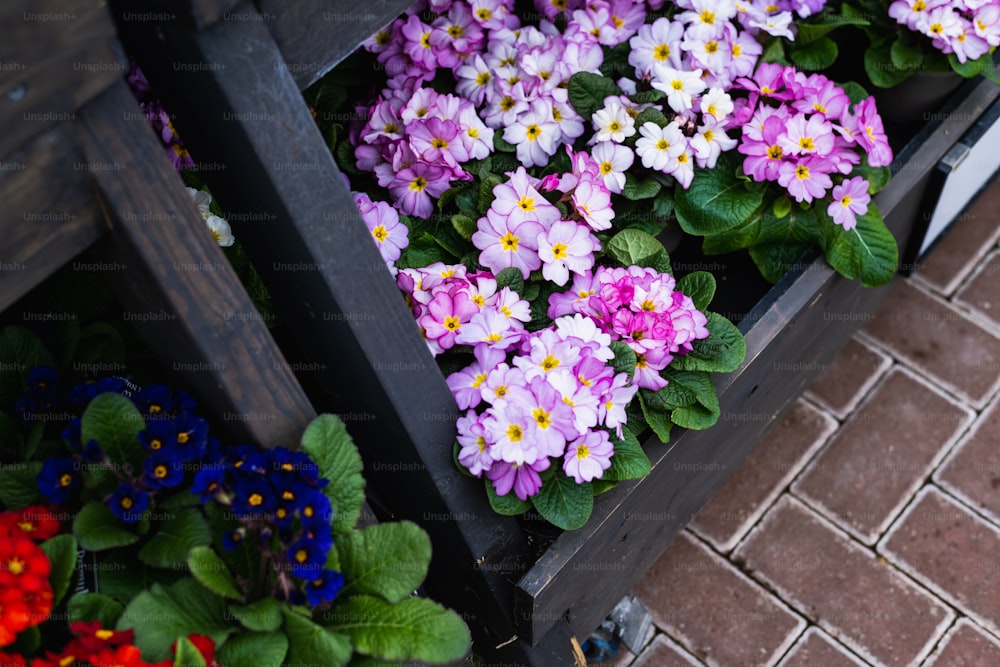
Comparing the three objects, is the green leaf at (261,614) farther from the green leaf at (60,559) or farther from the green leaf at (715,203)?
the green leaf at (715,203)

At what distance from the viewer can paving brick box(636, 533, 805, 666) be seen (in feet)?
8.01

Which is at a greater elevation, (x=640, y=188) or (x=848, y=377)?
(x=640, y=188)

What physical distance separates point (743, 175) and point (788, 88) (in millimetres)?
234

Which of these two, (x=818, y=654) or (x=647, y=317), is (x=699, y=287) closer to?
(x=647, y=317)

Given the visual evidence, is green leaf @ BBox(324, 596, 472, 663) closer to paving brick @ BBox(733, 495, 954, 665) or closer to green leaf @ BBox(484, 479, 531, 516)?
green leaf @ BBox(484, 479, 531, 516)

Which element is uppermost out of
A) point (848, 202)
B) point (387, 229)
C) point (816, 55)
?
point (387, 229)

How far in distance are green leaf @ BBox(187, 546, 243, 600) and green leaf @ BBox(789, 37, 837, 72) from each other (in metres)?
1.76

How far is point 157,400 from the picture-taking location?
167 centimetres

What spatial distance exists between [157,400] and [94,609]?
0.34m

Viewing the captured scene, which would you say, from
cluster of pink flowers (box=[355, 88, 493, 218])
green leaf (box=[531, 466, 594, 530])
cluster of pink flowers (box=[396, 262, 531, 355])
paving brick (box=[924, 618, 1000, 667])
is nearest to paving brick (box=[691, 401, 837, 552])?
paving brick (box=[924, 618, 1000, 667])

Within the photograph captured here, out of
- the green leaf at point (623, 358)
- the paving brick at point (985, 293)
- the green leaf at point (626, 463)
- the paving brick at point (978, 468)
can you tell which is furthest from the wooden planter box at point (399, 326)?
the paving brick at point (985, 293)

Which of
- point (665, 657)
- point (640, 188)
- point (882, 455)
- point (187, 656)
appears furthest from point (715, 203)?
point (187, 656)

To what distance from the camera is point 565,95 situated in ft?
7.27

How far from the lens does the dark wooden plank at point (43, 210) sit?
4.19ft
